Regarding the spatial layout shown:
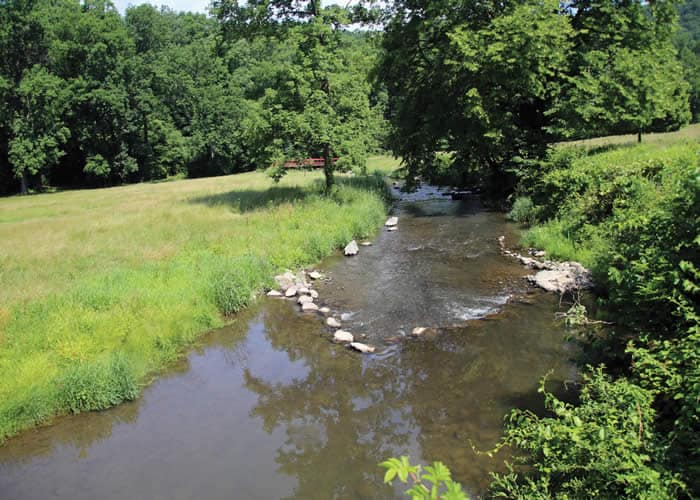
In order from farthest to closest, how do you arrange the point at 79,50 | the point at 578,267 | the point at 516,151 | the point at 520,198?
the point at 79,50, the point at 516,151, the point at 520,198, the point at 578,267

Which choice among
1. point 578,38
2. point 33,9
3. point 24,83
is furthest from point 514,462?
point 33,9

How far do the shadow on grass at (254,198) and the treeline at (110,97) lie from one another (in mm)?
6062

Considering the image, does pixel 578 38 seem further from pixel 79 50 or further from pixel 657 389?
pixel 79 50

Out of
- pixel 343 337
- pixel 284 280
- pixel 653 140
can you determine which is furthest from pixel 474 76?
pixel 653 140

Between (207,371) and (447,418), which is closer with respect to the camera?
(447,418)

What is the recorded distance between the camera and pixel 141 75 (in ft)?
184

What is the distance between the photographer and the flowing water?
682 cm

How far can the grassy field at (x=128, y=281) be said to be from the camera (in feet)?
29.6

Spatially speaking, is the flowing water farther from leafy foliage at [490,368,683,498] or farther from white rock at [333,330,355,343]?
leafy foliage at [490,368,683,498]

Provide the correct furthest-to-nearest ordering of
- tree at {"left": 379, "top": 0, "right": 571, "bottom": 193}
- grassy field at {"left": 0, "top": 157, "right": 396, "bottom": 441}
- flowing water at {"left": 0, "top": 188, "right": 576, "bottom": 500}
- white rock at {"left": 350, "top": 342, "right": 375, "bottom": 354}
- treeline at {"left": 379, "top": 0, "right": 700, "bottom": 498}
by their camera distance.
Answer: tree at {"left": 379, "top": 0, "right": 571, "bottom": 193} → white rock at {"left": 350, "top": 342, "right": 375, "bottom": 354} → grassy field at {"left": 0, "top": 157, "right": 396, "bottom": 441} → flowing water at {"left": 0, "top": 188, "right": 576, "bottom": 500} → treeline at {"left": 379, "top": 0, "right": 700, "bottom": 498}

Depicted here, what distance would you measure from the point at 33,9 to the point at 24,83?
24.7 feet

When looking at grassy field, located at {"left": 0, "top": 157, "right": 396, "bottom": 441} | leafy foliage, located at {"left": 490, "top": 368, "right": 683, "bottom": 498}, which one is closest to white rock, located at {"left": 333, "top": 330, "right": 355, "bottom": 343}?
grassy field, located at {"left": 0, "top": 157, "right": 396, "bottom": 441}

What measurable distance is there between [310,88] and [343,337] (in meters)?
14.7

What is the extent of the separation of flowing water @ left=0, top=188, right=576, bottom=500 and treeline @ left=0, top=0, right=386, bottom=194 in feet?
53.7
